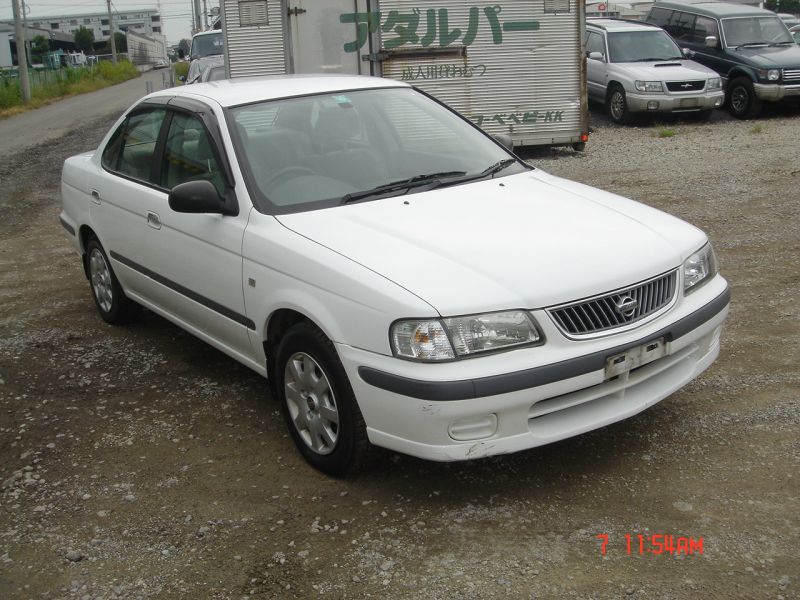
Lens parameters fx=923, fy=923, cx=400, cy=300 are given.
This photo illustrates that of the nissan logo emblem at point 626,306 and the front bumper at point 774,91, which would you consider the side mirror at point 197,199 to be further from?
the front bumper at point 774,91

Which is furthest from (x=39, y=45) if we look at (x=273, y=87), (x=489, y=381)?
(x=489, y=381)

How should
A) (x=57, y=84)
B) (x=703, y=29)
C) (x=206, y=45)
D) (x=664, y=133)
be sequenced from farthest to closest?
1. (x=57, y=84)
2. (x=206, y=45)
3. (x=703, y=29)
4. (x=664, y=133)

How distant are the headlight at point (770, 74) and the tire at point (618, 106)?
221 cm

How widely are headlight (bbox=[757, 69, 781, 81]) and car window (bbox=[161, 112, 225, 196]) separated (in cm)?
1256

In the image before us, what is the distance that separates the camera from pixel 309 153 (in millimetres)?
4586

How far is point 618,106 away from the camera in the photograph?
15.3 meters

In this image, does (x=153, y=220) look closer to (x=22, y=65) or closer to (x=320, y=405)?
(x=320, y=405)

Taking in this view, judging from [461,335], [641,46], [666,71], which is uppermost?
[641,46]

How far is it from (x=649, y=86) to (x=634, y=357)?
11.9 meters

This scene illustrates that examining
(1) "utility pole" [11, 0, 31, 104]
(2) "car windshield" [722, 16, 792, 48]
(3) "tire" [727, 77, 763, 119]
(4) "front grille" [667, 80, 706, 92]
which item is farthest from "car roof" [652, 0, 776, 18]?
(1) "utility pole" [11, 0, 31, 104]

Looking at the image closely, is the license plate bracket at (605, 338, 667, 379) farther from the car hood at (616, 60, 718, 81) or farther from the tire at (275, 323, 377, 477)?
the car hood at (616, 60, 718, 81)

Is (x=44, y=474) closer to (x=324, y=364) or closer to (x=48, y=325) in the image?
(x=324, y=364)

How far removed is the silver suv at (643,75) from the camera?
1465cm
